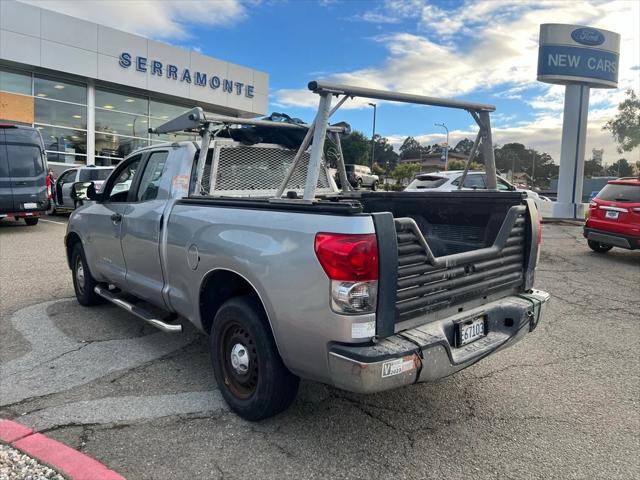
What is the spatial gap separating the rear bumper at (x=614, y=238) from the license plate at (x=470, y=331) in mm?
7628

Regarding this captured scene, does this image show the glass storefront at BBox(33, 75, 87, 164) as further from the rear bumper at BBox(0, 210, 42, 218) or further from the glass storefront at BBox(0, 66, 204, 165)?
the rear bumper at BBox(0, 210, 42, 218)

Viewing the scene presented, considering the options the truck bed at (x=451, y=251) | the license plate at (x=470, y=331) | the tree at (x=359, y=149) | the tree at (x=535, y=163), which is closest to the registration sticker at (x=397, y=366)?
the truck bed at (x=451, y=251)

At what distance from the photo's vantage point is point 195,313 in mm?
3756

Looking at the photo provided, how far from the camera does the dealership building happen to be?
66.8 ft

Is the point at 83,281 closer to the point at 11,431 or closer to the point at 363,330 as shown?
the point at 11,431

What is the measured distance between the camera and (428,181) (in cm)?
1275

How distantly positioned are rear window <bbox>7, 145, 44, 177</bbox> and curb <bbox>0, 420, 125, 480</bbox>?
12213mm

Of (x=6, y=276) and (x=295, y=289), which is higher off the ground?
(x=295, y=289)

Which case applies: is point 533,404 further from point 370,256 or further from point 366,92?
point 366,92

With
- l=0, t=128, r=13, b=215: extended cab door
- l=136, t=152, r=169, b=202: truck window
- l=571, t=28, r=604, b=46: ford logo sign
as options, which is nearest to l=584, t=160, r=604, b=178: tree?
l=571, t=28, r=604, b=46: ford logo sign

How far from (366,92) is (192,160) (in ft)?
5.44

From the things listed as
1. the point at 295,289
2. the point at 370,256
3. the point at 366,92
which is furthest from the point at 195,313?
the point at 366,92

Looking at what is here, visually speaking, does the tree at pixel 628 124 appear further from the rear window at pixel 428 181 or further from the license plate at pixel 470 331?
the license plate at pixel 470 331

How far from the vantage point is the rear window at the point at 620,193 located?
9.55 metres
